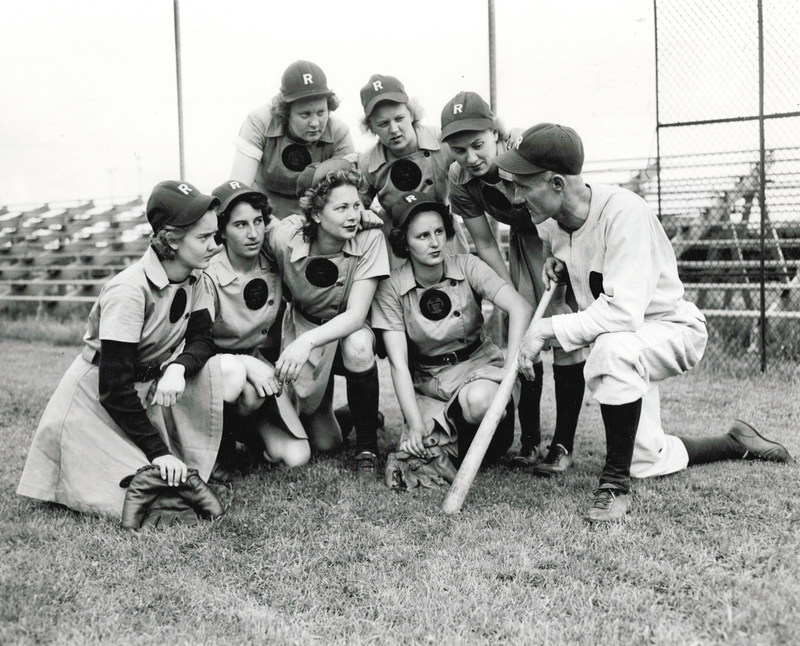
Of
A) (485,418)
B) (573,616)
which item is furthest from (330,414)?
(573,616)

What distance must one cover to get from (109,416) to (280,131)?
80.8 inches

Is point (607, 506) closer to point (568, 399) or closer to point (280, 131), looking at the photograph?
point (568, 399)

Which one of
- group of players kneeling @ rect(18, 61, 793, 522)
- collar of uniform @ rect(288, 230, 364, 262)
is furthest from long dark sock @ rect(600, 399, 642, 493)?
collar of uniform @ rect(288, 230, 364, 262)

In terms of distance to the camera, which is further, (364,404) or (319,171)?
(364,404)

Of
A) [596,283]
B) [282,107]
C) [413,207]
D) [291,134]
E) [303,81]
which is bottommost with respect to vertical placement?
[596,283]

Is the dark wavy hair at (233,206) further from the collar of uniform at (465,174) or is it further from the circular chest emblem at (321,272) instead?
the collar of uniform at (465,174)

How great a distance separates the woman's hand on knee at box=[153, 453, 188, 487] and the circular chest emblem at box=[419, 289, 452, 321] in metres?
1.46

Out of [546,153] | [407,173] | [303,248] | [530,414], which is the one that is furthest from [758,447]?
[303,248]

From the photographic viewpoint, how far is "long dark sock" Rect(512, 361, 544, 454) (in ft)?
13.3

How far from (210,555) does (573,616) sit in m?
1.31

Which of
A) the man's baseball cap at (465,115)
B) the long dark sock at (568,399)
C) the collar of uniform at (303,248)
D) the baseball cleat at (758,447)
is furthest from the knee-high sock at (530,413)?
the man's baseball cap at (465,115)

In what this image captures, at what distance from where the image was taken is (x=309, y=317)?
13.6ft

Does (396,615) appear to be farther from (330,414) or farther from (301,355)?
(330,414)

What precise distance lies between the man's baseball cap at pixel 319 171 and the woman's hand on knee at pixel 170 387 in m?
1.21
